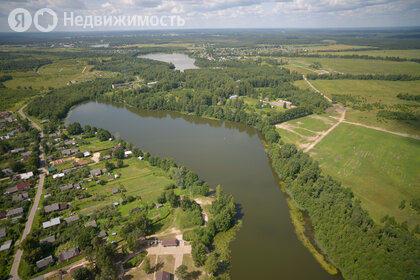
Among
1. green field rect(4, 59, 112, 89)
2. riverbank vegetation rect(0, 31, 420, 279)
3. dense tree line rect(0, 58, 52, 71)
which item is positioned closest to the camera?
riverbank vegetation rect(0, 31, 420, 279)

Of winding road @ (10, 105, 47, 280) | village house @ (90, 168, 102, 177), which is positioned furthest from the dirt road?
winding road @ (10, 105, 47, 280)

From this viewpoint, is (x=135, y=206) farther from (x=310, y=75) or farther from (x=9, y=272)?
(x=310, y=75)

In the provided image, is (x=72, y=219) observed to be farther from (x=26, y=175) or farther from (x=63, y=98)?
(x=63, y=98)

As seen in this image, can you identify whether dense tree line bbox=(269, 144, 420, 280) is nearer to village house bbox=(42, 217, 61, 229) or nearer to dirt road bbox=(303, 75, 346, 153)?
dirt road bbox=(303, 75, 346, 153)

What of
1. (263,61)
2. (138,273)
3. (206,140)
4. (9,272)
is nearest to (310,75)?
(263,61)

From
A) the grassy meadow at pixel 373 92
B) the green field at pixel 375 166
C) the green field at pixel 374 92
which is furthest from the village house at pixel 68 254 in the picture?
the green field at pixel 374 92

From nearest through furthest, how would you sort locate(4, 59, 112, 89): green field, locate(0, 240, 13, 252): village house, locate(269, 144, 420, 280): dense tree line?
locate(269, 144, 420, 280): dense tree line < locate(0, 240, 13, 252): village house < locate(4, 59, 112, 89): green field

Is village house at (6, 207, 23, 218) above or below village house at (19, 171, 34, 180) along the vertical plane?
below
